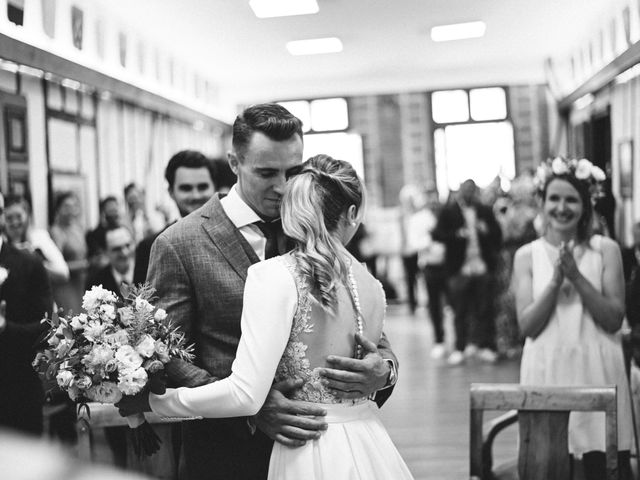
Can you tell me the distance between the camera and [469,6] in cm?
812

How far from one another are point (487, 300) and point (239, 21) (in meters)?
3.74

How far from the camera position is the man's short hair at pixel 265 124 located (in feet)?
7.70

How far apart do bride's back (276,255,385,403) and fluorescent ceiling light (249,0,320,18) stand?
19.0 ft

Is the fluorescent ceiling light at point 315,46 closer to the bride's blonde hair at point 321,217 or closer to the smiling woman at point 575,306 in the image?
the smiling woman at point 575,306

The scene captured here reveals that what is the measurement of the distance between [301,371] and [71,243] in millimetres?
4948

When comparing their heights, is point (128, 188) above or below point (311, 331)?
above

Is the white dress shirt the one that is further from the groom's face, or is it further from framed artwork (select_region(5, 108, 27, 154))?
framed artwork (select_region(5, 108, 27, 154))

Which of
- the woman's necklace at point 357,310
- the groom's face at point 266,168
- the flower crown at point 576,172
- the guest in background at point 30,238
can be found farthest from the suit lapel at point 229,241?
the guest in background at point 30,238

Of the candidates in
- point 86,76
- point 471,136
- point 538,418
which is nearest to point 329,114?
point 471,136

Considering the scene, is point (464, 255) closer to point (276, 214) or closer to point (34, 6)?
point (34, 6)

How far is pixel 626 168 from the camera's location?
25.9 ft

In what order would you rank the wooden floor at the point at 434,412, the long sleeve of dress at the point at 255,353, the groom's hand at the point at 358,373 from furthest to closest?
the wooden floor at the point at 434,412, the groom's hand at the point at 358,373, the long sleeve of dress at the point at 255,353

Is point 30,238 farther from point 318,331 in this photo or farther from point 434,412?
point 318,331

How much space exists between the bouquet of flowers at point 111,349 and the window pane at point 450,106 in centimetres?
1175
